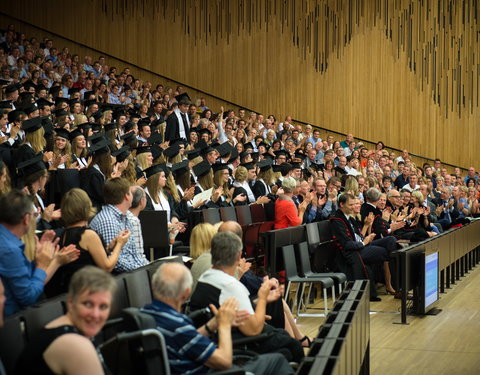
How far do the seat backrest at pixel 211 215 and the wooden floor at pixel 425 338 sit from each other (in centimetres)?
131

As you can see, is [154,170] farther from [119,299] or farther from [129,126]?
[129,126]

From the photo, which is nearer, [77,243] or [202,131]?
[77,243]

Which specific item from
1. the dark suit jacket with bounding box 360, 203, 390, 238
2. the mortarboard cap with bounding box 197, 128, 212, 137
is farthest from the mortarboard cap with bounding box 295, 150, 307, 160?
the dark suit jacket with bounding box 360, 203, 390, 238

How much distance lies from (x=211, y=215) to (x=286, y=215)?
0.99 metres

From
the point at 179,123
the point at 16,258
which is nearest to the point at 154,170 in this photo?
the point at 16,258

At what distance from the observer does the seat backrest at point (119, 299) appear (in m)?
3.42

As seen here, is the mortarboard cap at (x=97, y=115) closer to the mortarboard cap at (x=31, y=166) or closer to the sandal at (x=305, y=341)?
the mortarboard cap at (x=31, y=166)

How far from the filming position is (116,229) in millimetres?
4441

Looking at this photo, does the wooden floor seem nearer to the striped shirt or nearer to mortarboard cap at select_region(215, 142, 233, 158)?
the striped shirt

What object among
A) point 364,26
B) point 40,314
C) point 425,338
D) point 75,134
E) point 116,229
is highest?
point 364,26

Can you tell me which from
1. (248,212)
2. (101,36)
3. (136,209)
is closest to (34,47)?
(101,36)

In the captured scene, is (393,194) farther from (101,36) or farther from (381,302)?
(101,36)

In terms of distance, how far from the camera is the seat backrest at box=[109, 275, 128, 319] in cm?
342

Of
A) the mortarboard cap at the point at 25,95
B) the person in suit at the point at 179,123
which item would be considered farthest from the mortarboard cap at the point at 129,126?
the person in suit at the point at 179,123
